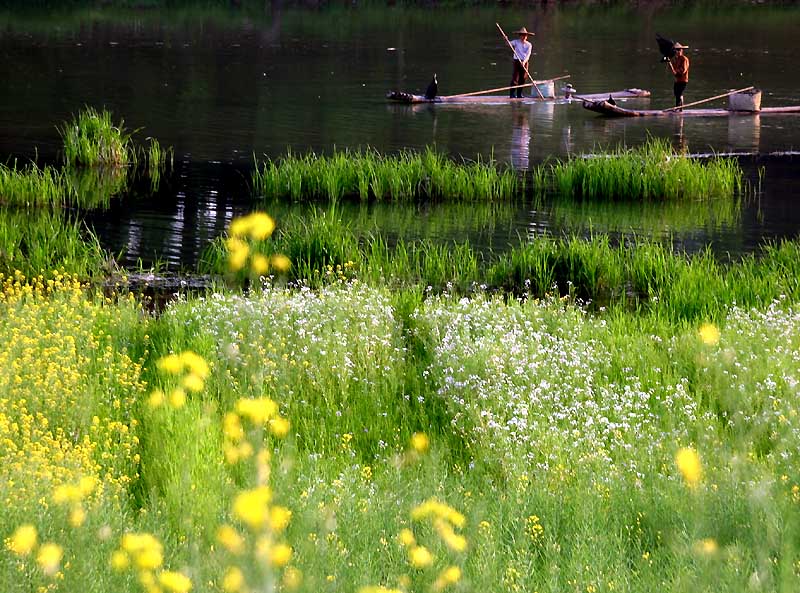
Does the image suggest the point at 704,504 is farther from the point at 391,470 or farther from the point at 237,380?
the point at 237,380

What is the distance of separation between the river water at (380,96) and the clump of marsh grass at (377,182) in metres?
0.51

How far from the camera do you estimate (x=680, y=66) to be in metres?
28.7

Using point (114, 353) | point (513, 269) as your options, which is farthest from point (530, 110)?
point (114, 353)

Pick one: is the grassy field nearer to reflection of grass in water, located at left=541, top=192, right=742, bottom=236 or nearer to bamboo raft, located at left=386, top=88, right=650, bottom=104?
reflection of grass in water, located at left=541, top=192, right=742, bottom=236

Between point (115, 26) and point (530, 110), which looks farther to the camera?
point (115, 26)

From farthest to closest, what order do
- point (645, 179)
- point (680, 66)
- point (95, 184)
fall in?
1. point (680, 66)
2. point (95, 184)
3. point (645, 179)

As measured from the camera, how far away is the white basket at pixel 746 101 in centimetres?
2942

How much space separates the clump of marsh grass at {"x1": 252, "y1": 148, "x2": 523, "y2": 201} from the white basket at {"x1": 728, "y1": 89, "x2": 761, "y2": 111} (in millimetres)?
11465

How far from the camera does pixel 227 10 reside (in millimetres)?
60031

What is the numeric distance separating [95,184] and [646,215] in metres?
9.01

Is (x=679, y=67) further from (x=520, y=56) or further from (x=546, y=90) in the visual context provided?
(x=546, y=90)

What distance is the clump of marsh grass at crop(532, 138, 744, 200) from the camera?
20016 millimetres

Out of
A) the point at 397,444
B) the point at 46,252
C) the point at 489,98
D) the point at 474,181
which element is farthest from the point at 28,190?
the point at 489,98

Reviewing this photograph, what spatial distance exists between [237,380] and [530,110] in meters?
23.0
